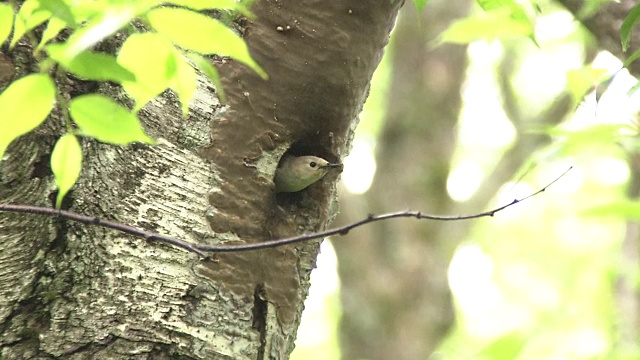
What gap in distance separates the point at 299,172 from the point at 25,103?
1187 mm

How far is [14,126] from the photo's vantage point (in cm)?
91

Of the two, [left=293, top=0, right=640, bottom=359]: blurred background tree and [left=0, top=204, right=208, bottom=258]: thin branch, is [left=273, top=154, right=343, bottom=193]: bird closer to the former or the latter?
[left=293, top=0, right=640, bottom=359]: blurred background tree

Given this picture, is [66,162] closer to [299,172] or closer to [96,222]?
[96,222]

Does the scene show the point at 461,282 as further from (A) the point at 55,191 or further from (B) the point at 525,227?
(A) the point at 55,191

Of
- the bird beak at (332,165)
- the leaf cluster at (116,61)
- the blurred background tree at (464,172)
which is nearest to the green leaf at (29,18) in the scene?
the leaf cluster at (116,61)

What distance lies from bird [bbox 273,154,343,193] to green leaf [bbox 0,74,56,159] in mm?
1106

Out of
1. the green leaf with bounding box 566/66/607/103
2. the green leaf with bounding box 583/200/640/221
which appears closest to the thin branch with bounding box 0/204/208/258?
the green leaf with bounding box 566/66/607/103

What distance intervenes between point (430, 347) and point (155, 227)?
4389 millimetres

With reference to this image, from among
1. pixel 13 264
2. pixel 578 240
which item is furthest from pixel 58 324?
pixel 578 240

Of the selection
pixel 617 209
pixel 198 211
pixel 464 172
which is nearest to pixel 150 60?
pixel 198 211

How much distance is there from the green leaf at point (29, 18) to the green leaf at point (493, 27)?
3.28ft

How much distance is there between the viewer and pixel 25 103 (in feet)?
2.97

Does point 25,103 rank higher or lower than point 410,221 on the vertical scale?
lower

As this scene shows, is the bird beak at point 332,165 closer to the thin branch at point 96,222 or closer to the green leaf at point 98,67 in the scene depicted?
the thin branch at point 96,222
